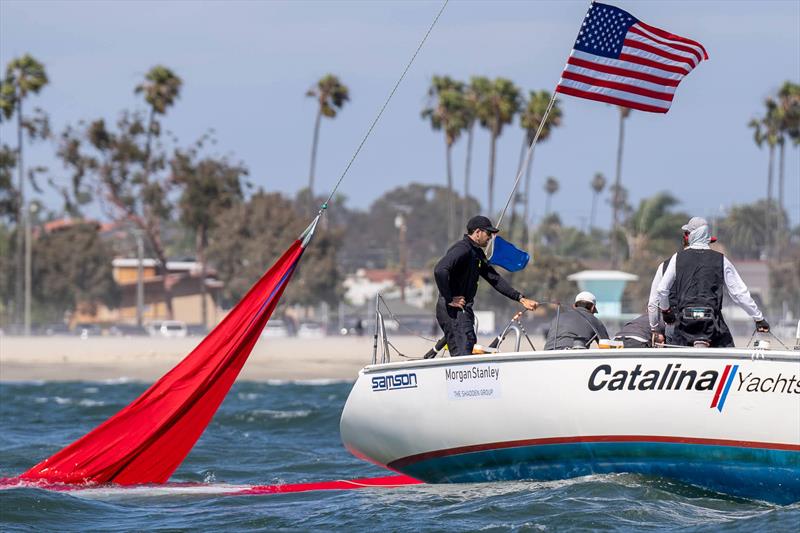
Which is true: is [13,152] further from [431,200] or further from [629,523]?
[431,200]

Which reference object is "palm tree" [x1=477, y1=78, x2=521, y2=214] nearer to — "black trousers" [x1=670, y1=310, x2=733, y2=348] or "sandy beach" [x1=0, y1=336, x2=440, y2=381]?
"sandy beach" [x1=0, y1=336, x2=440, y2=381]

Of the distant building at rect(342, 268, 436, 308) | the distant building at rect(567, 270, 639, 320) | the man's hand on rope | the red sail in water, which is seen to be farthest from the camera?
the distant building at rect(342, 268, 436, 308)

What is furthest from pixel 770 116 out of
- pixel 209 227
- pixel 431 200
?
pixel 431 200

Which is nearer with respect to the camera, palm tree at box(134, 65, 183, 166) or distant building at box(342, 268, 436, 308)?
palm tree at box(134, 65, 183, 166)

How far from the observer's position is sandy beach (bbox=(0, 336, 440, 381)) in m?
39.5

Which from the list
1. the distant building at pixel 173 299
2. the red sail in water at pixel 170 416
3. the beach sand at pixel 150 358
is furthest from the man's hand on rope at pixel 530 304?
the distant building at pixel 173 299

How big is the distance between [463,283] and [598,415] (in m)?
1.73

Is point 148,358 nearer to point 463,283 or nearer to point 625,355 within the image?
point 463,283

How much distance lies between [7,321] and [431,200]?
320 ft

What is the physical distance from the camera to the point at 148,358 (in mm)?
45438

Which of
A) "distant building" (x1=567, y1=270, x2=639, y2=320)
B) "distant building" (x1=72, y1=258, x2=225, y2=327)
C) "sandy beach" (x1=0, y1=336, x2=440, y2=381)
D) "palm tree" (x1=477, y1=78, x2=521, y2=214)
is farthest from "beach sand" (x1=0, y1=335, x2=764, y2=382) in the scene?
"distant building" (x1=72, y1=258, x2=225, y2=327)

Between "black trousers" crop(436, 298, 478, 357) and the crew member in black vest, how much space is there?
168cm

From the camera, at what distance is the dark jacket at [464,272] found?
11125mm

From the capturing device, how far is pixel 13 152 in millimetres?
71750
